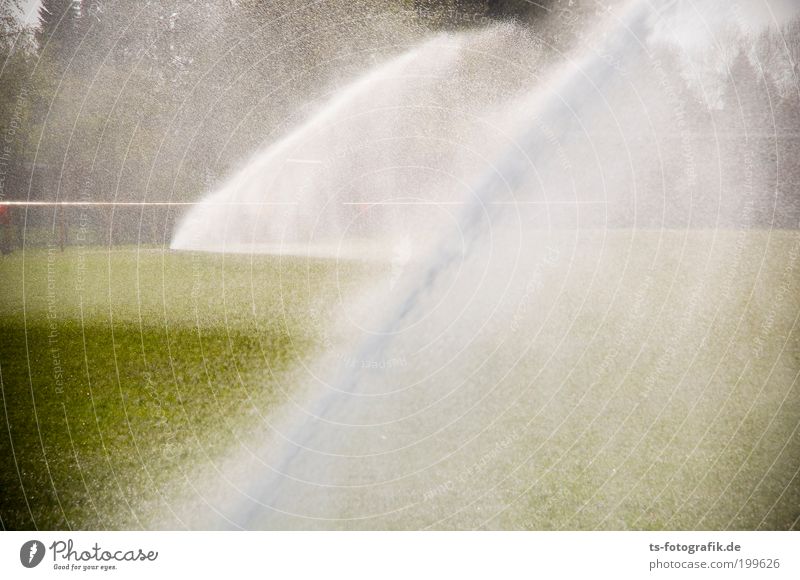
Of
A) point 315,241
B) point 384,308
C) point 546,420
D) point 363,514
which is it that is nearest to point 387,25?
point 315,241

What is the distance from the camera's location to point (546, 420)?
2.41m

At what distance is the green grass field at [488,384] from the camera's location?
227 centimetres

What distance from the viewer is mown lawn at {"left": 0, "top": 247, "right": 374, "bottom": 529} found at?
231 centimetres

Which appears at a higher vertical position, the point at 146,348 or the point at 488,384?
the point at 146,348

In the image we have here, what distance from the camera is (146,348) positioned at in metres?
2.37

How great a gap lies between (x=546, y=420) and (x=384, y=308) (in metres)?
0.87

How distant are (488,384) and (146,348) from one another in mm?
1505

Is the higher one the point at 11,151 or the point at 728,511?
the point at 11,151

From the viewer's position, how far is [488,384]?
2.44 metres

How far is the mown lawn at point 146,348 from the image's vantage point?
2.31 m
